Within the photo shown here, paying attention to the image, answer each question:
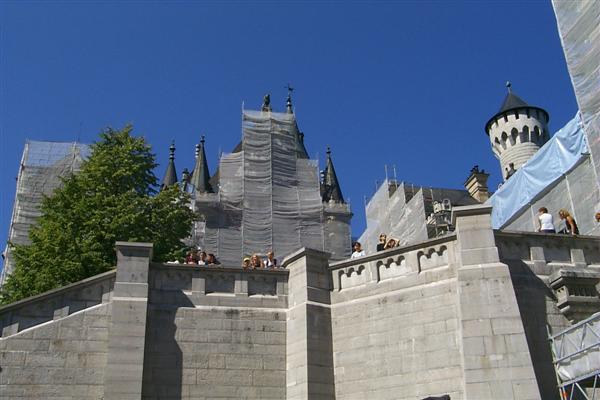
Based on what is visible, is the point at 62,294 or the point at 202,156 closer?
the point at 62,294

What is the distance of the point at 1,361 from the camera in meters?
12.9

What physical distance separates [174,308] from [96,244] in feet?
23.1

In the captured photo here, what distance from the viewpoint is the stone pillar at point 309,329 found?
13.6 m

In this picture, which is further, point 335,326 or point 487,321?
point 335,326

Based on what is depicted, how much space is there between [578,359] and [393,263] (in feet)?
12.6

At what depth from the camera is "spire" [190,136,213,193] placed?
57500 millimetres

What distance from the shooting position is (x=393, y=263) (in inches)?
566

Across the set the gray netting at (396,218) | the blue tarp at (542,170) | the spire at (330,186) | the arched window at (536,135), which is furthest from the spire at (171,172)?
the blue tarp at (542,170)

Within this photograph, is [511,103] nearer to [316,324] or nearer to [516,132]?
[516,132]

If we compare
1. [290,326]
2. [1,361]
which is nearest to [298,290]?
[290,326]

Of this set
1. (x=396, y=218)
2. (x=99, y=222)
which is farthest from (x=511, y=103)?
(x=99, y=222)

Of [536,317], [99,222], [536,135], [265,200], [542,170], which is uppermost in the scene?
[536,135]

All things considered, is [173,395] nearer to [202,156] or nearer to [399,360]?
[399,360]

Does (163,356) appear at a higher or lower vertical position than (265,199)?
lower
